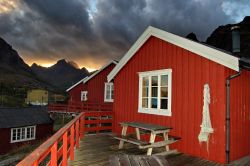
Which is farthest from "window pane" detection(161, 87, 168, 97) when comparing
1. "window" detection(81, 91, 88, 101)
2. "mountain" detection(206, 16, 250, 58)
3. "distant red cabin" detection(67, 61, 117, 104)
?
"mountain" detection(206, 16, 250, 58)

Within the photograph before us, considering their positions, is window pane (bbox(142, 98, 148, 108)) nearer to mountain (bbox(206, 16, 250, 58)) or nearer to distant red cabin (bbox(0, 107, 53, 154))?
distant red cabin (bbox(0, 107, 53, 154))

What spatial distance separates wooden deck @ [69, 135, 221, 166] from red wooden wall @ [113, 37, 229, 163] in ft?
1.67

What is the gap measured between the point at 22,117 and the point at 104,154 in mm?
22574

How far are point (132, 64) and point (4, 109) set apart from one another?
73.0 feet

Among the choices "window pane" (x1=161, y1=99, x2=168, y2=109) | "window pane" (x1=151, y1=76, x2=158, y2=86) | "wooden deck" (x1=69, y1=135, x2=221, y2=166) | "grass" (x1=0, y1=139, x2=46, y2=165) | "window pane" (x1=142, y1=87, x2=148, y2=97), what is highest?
"window pane" (x1=151, y1=76, x2=158, y2=86)

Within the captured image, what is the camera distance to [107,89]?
850 inches

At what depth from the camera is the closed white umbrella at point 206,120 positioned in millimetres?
6810

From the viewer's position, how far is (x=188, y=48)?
7566 millimetres

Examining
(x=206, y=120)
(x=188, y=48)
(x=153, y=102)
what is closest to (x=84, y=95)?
(x=153, y=102)

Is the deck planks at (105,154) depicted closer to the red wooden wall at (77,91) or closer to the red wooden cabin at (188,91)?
the red wooden cabin at (188,91)

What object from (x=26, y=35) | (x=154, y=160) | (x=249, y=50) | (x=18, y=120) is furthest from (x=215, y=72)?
(x=26, y=35)

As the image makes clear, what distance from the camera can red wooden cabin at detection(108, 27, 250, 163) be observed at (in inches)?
263

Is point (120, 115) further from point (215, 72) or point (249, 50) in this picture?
point (249, 50)

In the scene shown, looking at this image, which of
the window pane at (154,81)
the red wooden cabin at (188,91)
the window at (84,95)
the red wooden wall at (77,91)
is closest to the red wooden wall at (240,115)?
the red wooden cabin at (188,91)
